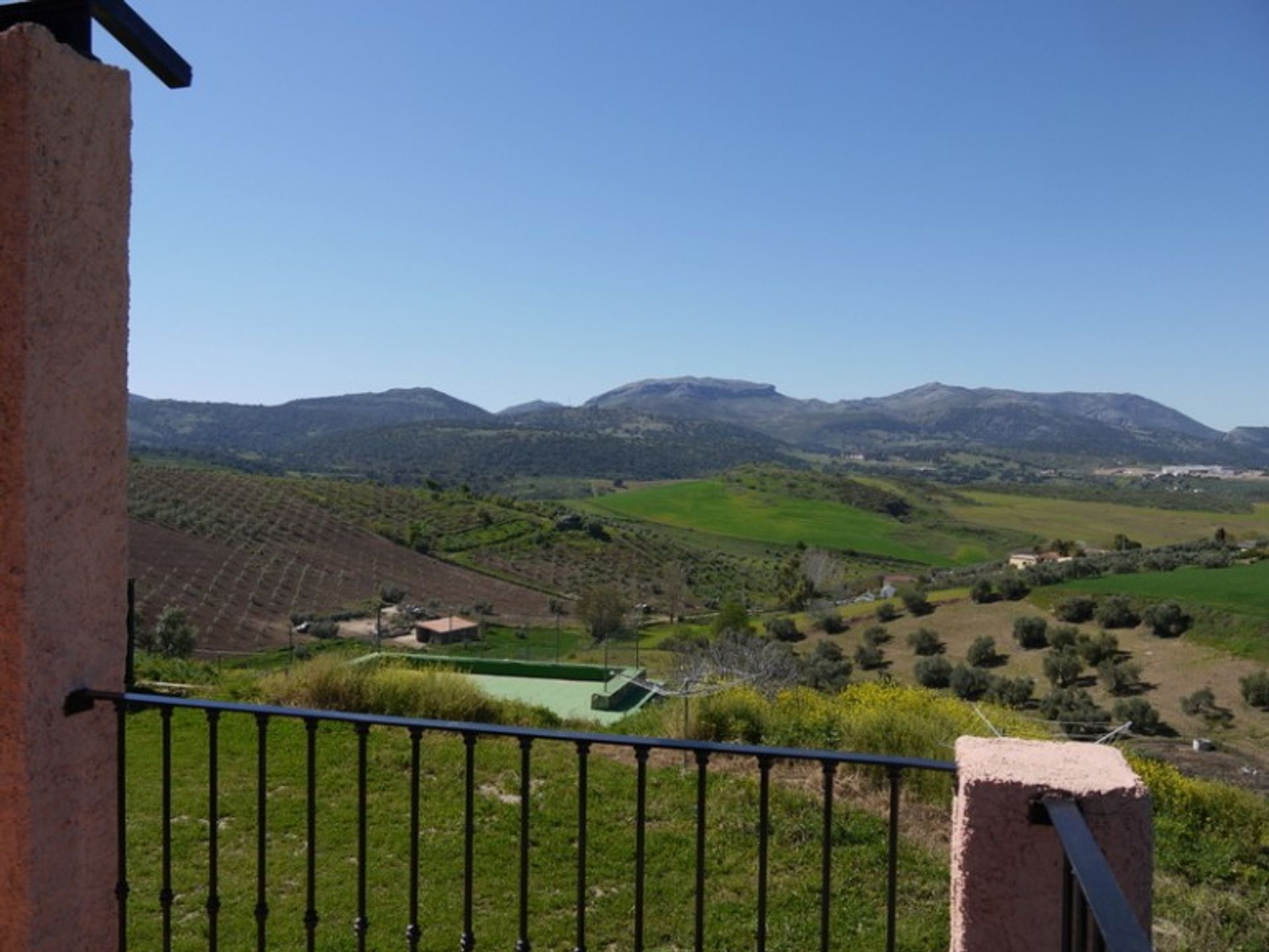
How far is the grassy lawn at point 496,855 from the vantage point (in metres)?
4.63

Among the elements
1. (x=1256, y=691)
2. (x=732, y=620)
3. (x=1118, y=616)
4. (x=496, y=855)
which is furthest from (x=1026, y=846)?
(x=1118, y=616)

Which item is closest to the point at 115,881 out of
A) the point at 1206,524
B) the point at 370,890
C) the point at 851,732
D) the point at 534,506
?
the point at 370,890

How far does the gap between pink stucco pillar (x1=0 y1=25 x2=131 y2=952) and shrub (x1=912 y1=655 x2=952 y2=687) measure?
2496cm

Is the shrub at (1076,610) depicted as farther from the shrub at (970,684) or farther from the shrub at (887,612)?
the shrub at (970,684)

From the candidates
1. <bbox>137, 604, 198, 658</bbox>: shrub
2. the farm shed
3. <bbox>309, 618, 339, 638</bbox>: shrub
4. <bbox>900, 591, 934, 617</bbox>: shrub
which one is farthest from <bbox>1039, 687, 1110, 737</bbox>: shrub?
<bbox>309, 618, 339, 638</bbox>: shrub

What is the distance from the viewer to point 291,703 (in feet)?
27.4

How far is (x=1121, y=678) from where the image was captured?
2520 centimetres

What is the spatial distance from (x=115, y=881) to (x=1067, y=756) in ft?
8.69

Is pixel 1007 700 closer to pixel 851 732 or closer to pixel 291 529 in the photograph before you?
pixel 851 732

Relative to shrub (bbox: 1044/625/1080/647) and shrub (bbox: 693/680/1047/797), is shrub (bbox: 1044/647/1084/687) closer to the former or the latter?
shrub (bbox: 1044/625/1080/647)

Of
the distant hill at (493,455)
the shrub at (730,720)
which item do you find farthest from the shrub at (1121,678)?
the distant hill at (493,455)

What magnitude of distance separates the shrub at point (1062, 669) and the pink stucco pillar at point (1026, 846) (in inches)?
1021

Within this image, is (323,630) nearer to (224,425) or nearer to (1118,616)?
(1118,616)

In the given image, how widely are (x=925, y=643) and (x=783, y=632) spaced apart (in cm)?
559
